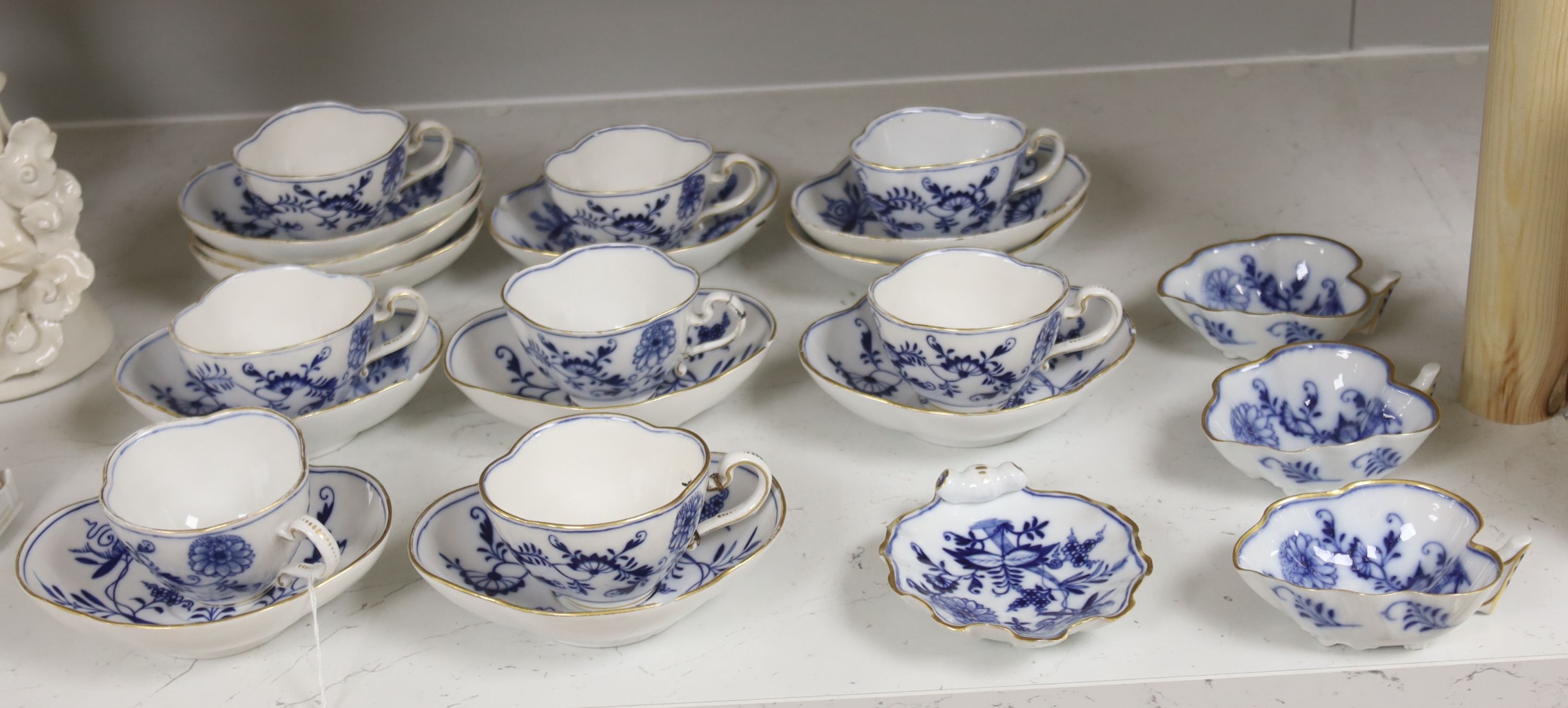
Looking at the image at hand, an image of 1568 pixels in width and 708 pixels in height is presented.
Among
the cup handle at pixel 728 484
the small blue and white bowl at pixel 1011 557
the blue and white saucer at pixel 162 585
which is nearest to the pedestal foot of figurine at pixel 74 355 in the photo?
the blue and white saucer at pixel 162 585

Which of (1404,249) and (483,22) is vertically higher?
(483,22)

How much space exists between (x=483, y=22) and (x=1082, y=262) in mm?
768

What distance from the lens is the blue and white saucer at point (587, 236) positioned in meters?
1.15

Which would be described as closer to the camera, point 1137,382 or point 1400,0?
point 1137,382

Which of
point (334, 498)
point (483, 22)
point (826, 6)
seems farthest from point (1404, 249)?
point (483, 22)

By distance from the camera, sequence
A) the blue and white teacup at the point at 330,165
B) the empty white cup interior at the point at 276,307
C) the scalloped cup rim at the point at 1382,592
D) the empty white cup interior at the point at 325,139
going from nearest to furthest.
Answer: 1. the scalloped cup rim at the point at 1382,592
2. the empty white cup interior at the point at 276,307
3. the blue and white teacup at the point at 330,165
4. the empty white cup interior at the point at 325,139

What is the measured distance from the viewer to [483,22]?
1566mm

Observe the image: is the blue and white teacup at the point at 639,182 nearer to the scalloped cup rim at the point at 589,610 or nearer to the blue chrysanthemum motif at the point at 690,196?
the blue chrysanthemum motif at the point at 690,196

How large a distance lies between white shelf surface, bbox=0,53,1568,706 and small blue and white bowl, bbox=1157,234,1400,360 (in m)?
0.03

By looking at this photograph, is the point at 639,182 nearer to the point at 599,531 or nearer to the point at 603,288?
the point at 603,288

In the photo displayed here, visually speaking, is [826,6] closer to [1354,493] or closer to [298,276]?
[298,276]

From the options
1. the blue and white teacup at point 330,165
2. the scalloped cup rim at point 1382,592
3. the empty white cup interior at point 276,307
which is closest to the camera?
the scalloped cup rim at point 1382,592

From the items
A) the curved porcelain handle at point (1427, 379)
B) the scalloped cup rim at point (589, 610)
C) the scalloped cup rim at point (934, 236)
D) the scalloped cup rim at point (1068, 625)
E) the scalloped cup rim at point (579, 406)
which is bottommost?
the scalloped cup rim at point (1068, 625)

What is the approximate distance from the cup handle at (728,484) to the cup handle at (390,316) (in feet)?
0.99
